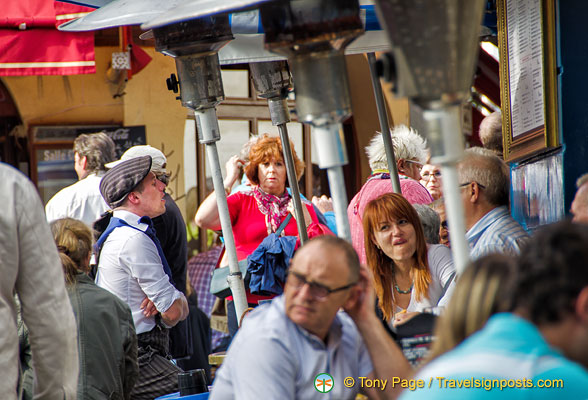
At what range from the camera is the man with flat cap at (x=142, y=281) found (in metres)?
4.14

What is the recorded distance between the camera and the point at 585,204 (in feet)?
8.73

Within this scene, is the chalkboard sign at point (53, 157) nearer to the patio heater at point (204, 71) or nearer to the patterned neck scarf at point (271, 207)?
the patterned neck scarf at point (271, 207)

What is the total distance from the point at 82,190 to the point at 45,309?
2965 mm

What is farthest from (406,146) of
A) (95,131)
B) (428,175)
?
(95,131)

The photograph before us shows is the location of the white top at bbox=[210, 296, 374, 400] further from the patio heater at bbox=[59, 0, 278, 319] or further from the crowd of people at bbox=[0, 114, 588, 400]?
the patio heater at bbox=[59, 0, 278, 319]

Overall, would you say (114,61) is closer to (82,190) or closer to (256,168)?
(82,190)

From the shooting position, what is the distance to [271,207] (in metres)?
4.89

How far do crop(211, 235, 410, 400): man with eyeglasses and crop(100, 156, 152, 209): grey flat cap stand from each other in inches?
89.2

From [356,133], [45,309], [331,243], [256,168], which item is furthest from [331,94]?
[356,133]

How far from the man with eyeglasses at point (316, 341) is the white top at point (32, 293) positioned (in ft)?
2.38

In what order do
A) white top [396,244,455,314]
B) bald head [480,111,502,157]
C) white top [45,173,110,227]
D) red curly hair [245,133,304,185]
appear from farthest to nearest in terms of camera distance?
white top [45,173,110,227], bald head [480,111,502,157], red curly hair [245,133,304,185], white top [396,244,455,314]

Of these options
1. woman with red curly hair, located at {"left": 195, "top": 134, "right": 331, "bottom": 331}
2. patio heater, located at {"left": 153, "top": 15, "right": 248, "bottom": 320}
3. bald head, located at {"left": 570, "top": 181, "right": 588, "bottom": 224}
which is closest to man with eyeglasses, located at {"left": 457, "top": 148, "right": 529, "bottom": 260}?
bald head, located at {"left": 570, "top": 181, "right": 588, "bottom": 224}

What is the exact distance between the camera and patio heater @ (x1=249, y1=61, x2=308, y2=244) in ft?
11.2

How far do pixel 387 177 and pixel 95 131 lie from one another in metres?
4.12
